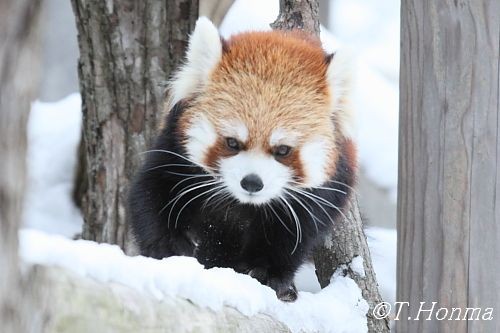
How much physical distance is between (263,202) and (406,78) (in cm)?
81

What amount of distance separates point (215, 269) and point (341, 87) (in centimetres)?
98

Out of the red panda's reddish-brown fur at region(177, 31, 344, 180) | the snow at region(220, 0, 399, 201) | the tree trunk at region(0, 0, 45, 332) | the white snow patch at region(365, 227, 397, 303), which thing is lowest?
the white snow patch at region(365, 227, 397, 303)

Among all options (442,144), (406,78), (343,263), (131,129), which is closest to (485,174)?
(442,144)

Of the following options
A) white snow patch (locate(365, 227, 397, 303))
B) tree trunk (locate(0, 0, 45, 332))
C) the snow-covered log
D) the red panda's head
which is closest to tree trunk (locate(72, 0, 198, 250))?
the red panda's head

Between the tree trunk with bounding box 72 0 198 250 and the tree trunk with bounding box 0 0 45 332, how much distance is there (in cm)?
284

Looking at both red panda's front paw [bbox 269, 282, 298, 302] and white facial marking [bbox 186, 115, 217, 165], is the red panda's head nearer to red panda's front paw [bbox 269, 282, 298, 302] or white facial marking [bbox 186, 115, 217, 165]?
white facial marking [bbox 186, 115, 217, 165]

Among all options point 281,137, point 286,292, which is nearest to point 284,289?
point 286,292

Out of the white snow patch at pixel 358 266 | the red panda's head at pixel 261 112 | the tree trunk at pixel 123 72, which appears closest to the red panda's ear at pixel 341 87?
the red panda's head at pixel 261 112

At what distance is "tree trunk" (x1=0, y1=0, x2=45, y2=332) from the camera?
51.7 inches

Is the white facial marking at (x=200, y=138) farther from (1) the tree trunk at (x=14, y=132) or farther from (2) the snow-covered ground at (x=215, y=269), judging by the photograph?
(1) the tree trunk at (x=14, y=132)

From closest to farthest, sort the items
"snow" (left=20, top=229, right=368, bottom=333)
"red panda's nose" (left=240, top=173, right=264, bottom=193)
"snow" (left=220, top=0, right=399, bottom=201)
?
"snow" (left=20, top=229, right=368, bottom=333) < "red panda's nose" (left=240, top=173, right=264, bottom=193) < "snow" (left=220, top=0, right=399, bottom=201)

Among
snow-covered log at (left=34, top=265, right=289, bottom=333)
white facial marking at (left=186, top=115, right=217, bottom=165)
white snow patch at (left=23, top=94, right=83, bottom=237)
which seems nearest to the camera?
snow-covered log at (left=34, top=265, right=289, bottom=333)

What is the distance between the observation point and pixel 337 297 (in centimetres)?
315

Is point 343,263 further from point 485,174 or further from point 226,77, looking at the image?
point 485,174
